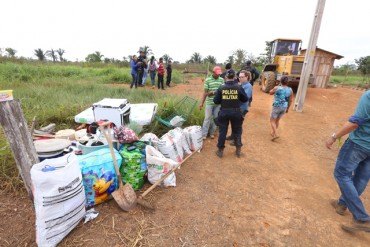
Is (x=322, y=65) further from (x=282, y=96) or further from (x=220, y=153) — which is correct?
(x=220, y=153)

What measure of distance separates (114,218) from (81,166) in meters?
0.70

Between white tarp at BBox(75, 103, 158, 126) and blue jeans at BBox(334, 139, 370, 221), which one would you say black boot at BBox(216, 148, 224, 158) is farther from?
blue jeans at BBox(334, 139, 370, 221)

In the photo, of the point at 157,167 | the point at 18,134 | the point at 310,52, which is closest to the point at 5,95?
the point at 18,134

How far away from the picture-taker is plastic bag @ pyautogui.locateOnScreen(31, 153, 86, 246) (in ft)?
6.44

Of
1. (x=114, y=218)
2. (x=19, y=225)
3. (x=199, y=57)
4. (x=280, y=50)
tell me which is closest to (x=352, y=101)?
(x=280, y=50)

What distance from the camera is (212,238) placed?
7.59 feet

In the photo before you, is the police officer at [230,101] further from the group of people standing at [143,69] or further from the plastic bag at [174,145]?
the group of people standing at [143,69]

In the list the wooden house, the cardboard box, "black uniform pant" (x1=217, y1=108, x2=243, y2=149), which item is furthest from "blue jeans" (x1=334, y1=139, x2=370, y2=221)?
the wooden house

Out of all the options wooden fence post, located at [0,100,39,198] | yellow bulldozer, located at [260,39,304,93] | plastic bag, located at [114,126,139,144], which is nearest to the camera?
wooden fence post, located at [0,100,39,198]

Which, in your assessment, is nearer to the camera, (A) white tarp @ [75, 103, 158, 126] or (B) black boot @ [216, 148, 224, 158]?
(B) black boot @ [216, 148, 224, 158]

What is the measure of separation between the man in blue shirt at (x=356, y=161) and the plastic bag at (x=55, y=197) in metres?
2.89

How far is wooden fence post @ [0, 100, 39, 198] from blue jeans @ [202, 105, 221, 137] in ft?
10.3

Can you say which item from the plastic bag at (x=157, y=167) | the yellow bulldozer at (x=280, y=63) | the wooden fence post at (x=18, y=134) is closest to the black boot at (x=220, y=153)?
the plastic bag at (x=157, y=167)

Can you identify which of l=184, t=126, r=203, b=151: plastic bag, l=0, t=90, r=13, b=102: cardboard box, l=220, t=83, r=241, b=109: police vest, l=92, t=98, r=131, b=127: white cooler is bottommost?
l=184, t=126, r=203, b=151: plastic bag
